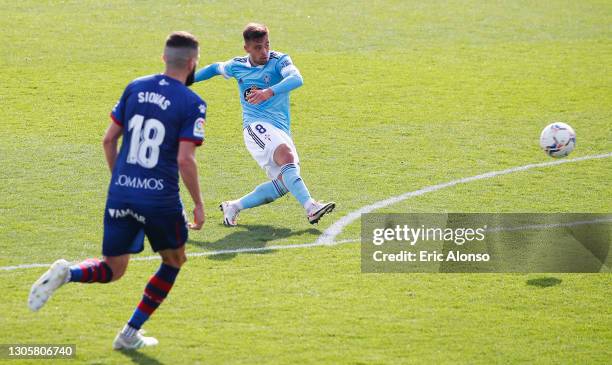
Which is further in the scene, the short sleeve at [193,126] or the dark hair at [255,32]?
the dark hair at [255,32]

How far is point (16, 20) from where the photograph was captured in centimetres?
2133

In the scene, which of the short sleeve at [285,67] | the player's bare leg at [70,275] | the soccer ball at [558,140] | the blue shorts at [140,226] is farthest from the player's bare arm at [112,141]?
the soccer ball at [558,140]

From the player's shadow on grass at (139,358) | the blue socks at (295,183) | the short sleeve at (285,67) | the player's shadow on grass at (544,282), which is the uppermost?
the short sleeve at (285,67)

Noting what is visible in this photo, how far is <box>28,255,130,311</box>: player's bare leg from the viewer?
7.43 m

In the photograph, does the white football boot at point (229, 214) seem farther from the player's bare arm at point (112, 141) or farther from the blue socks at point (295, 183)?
the player's bare arm at point (112, 141)

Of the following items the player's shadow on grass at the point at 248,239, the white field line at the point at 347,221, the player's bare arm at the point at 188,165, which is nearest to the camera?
the player's bare arm at the point at 188,165

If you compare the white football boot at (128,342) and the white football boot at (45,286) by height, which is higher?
the white football boot at (45,286)

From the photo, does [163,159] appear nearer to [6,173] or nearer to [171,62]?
[171,62]

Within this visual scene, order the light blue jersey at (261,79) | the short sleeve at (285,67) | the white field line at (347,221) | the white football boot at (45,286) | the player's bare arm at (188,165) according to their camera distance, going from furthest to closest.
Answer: the light blue jersey at (261,79) < the short sleeve at (285,67) < the white field line at (347,221) < the white football boot at (45,286) < the player's bare arm at (188,165)

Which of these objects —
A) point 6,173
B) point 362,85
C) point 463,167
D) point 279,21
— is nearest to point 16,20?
point 279,21

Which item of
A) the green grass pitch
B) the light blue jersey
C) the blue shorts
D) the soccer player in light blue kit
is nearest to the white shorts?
the soccer player in light blue kit

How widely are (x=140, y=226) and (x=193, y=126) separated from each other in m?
0.86

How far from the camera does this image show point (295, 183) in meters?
11.0

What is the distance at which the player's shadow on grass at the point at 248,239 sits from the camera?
1023 cm
